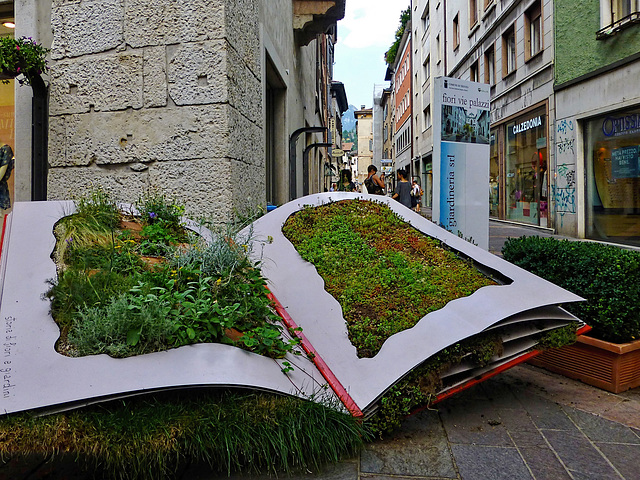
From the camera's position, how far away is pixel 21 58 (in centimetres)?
458

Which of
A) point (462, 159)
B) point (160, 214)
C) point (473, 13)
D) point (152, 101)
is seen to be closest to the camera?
point (160, 214)

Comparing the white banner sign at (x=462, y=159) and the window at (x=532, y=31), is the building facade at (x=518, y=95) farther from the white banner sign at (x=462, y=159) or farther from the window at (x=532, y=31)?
the white banner sign at (x=462, y=159)

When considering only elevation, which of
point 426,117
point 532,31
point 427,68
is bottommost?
point 532,31

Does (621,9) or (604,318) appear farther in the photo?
(621,9)

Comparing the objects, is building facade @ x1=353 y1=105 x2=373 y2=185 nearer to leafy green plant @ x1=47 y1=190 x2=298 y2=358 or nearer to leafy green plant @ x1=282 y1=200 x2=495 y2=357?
leafy green plant @ x1=282 y1=200 x2=495 y2=357

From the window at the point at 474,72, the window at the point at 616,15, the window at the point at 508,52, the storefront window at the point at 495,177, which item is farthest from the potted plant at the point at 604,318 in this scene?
the window at the point at 474,72

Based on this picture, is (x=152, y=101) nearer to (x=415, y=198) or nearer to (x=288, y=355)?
(x=288, y=355)

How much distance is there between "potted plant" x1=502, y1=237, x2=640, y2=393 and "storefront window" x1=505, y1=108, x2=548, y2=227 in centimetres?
1098

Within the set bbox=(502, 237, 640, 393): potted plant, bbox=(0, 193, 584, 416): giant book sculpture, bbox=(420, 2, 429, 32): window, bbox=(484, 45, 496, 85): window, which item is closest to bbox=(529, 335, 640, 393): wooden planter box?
bbox=(502, 237, 640, 393): potted plant

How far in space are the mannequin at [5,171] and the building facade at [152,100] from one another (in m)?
0.63

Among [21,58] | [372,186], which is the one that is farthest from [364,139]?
[21,58]

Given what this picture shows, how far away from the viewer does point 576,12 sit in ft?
39.0

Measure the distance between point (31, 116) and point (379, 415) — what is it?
4.78 metres

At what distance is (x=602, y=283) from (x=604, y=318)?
234 millimetres
